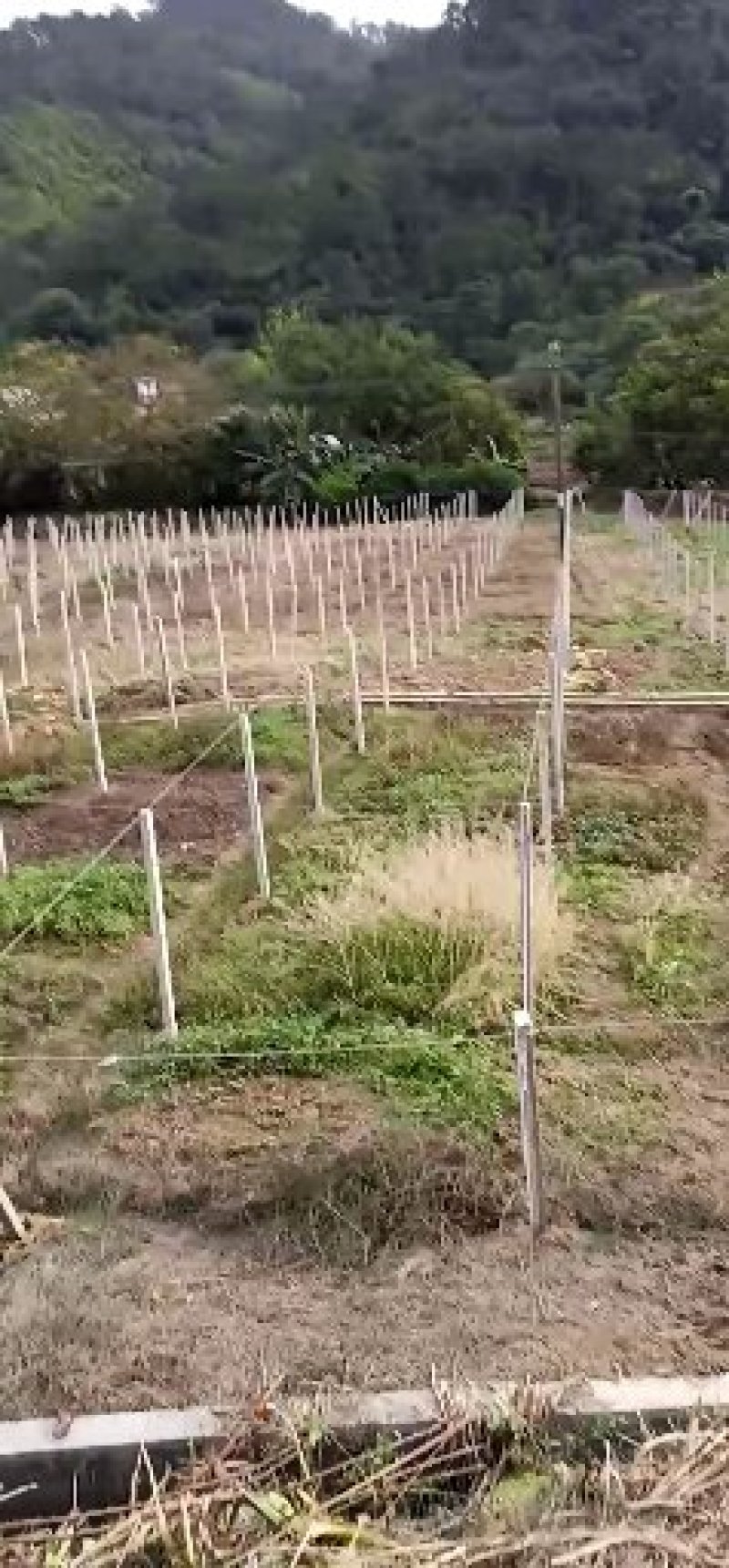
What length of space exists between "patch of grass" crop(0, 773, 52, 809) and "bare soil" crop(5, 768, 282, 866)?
2.7 inches

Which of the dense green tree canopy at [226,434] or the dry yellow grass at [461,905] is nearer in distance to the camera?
the dry yellow grass at [461,905]

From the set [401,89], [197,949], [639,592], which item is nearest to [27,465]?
[639,592]

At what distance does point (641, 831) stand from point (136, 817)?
83.6 inches

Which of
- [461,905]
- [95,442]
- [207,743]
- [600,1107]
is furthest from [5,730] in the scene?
[95,442]

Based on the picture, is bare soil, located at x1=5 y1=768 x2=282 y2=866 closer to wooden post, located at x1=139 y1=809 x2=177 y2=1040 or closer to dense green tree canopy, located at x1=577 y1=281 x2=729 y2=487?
wooden post, located at x1=139 y1=809 x2=177 y2=1040

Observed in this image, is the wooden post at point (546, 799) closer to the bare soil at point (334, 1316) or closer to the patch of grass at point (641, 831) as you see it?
the patch of grass at point (641, 831)

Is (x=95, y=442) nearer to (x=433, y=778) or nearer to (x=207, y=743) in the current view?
(x=207, y=743)

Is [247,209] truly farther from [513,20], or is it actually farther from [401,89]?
[513,20]

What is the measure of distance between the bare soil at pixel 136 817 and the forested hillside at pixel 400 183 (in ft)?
129

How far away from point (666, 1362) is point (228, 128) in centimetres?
7073

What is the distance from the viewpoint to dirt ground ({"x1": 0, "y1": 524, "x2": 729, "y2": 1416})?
3.04 metres

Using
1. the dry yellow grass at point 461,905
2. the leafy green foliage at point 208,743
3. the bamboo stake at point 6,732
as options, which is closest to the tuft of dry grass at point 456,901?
the dry yellow grass at point 461,905

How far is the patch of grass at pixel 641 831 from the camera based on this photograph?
5984 mm

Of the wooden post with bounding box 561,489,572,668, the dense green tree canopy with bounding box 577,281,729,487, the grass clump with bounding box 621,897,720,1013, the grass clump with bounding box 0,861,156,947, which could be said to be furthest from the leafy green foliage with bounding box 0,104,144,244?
the grass clump with bounding box 621,897,720,1013
